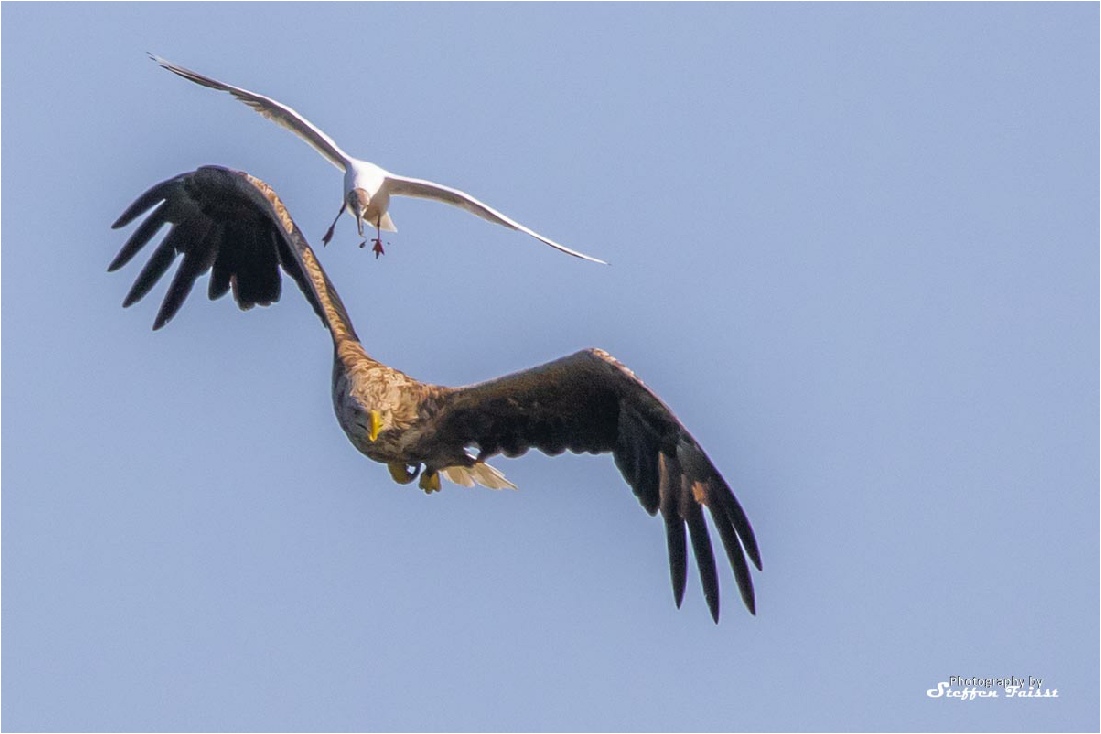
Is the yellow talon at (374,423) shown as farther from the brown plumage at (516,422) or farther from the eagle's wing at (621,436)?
the eagle's wing at (621,436)

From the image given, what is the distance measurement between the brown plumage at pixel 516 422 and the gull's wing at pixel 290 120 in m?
0.46

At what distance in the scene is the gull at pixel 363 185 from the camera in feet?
38.5

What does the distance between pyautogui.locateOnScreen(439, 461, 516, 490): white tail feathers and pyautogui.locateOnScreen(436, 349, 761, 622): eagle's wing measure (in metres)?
0.64

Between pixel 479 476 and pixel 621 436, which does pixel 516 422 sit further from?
pixel 479 476

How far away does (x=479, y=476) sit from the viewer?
465 inches

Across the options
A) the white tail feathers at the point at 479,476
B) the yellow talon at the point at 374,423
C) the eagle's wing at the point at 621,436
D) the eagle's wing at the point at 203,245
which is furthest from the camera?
the eagle's wing at the point at 203,245

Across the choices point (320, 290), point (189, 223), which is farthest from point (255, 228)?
point (320, 290)

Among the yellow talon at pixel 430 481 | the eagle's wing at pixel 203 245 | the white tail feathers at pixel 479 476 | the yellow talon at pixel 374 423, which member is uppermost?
the eagle's wing at pixel 203 245

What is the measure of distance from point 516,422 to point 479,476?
94 centimetres

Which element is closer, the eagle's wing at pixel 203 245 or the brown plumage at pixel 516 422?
the brown plumage at pixel 516 422

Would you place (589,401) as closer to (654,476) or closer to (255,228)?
(654,476)

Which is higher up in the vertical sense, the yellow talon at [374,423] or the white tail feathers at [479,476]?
the yellow talon at [374,423]

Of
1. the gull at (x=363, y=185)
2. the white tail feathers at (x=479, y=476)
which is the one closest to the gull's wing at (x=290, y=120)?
the gull at (x=363, y=185)

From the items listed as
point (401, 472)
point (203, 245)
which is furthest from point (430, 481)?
point (203, 245)
